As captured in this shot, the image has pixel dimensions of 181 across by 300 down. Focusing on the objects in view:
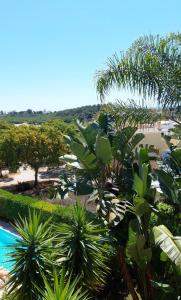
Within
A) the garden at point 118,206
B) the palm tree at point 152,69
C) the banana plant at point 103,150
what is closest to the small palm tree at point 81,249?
the garden at point 118,206

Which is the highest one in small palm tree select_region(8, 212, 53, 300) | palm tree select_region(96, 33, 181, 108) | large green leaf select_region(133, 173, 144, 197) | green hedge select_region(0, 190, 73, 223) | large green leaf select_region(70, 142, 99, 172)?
palm tree select_region(96, 33, 181, 108)

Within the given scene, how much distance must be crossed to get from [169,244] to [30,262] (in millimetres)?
2816

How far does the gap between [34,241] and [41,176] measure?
93.5ft

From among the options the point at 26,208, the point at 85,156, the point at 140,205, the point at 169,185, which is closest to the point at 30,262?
the point at 85,156

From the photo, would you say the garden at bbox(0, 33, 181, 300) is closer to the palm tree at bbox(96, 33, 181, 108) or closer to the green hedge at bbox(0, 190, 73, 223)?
the palm tree at bbox(96, 33, 181, 108)

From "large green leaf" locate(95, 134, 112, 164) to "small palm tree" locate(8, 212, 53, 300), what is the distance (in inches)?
70.8

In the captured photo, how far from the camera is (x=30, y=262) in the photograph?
6.93m

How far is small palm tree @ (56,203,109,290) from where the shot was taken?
710 centimetres

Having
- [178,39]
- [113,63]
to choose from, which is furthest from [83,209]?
[178,39]

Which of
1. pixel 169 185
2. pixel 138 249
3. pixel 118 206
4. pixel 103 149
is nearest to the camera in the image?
pixel 138 249

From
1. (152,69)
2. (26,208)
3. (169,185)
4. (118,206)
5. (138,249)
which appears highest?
(152,69)

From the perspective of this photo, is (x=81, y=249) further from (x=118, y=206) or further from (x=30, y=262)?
(x=118, y=206)

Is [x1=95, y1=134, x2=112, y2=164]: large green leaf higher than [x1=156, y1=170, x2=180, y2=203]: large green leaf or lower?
higher

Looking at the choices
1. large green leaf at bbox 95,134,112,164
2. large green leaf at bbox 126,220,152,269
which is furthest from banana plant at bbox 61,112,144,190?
large green leaf at bbox 126,220,152,269
